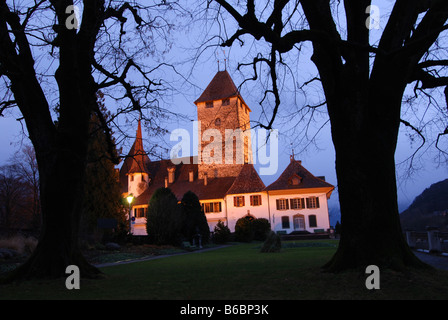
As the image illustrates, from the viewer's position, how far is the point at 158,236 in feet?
80.2

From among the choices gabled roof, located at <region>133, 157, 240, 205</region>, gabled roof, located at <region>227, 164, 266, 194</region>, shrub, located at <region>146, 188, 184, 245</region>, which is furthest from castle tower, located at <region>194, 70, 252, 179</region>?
shrub, located at <region>146, 188, 184, 245</region>

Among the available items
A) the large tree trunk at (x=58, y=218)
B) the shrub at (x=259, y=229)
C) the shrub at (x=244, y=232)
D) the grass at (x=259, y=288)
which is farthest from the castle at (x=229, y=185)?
the grass at (x=259, y=288)

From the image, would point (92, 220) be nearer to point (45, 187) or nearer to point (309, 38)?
point (45, 187)

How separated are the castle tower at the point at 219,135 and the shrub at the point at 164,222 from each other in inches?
1078

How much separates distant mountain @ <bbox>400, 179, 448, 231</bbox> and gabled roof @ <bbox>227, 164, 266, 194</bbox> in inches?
672

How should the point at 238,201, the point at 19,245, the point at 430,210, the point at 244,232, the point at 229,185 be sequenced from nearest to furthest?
the point at 19,245 → the point at 244,232 → the point at 430,210 → the point at 238,201 → the point at 229,185

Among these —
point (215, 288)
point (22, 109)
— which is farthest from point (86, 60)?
point (215, 288)

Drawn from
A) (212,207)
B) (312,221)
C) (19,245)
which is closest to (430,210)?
(312,221)

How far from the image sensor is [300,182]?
44625 mm

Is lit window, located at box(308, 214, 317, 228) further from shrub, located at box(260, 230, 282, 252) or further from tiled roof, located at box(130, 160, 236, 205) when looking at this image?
shrub, located at box(260, 230, 282, 252)

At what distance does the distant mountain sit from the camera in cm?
3128

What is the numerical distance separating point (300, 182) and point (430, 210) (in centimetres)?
1425

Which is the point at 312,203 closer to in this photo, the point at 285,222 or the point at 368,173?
the point at 285,222

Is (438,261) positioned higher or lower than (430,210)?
lower
